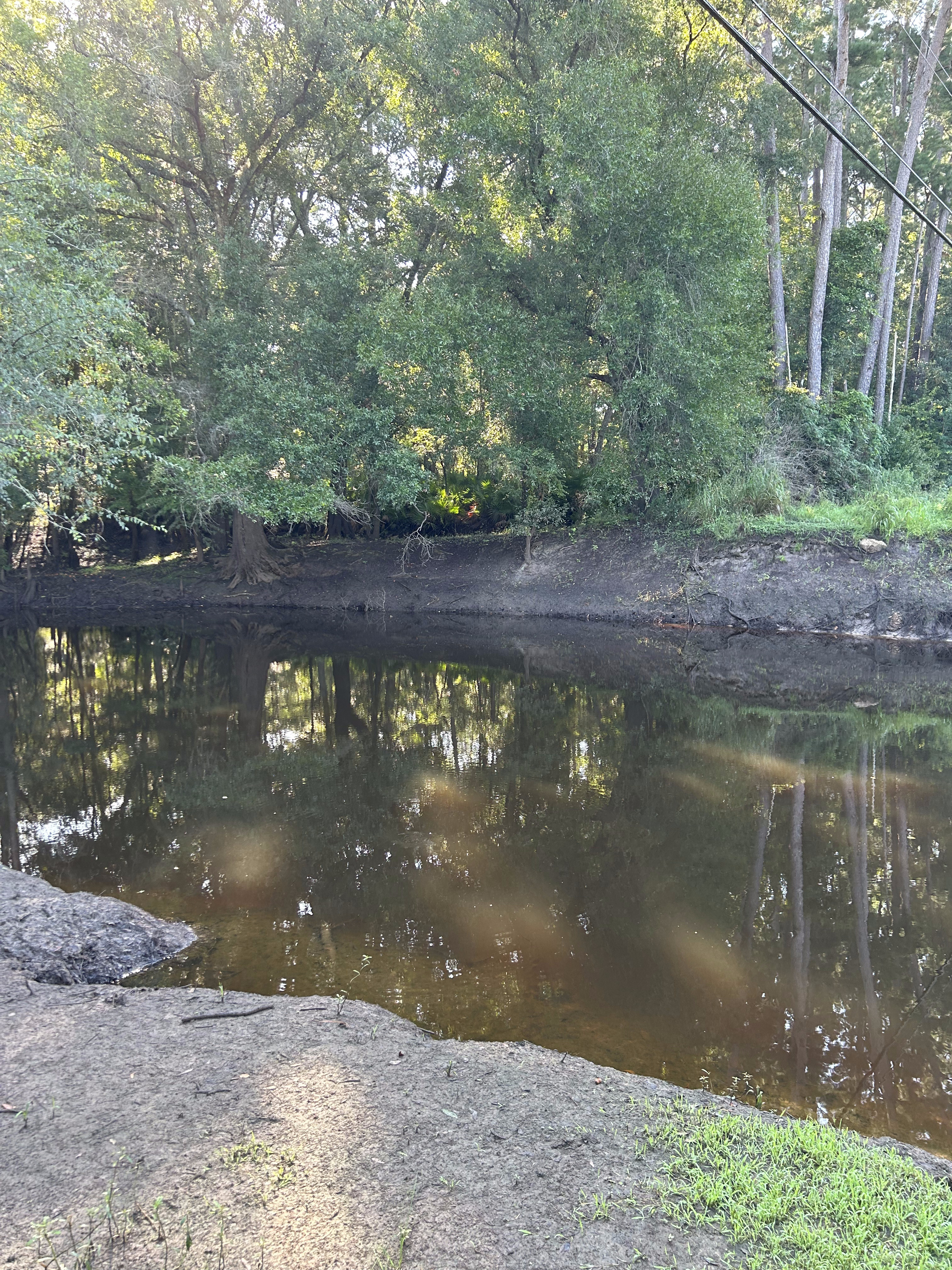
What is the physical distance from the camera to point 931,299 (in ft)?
103

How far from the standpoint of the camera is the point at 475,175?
65.4ft

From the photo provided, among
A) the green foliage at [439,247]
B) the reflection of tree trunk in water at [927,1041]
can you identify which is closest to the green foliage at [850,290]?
the green foliage at [439,247]

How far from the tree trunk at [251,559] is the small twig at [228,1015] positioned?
22358mm

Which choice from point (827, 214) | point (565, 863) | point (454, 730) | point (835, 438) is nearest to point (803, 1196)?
point (565, 863)

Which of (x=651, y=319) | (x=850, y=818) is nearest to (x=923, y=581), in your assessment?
(x=651, y=319)

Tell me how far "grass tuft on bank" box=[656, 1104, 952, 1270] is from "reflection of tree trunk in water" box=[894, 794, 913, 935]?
3.07 meters

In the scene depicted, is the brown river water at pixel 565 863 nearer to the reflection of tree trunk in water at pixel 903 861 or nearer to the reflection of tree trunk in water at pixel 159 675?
the reflection of tree trunk in water at pixel 903 861

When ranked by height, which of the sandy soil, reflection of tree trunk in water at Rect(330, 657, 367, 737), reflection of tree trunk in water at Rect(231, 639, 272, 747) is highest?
the sandy soil

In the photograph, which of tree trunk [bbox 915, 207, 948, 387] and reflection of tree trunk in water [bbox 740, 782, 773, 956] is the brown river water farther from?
tree trunk [bbox 915, 207, 948, 387]

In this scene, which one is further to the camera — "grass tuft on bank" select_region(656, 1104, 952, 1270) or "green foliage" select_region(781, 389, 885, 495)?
"green foliage" select_region(781, 389, 885, 495)

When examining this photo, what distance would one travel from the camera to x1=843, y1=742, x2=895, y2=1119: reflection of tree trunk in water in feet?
14.2

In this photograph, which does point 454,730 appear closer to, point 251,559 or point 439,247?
point 251,559

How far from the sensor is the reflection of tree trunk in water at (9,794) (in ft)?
24.0

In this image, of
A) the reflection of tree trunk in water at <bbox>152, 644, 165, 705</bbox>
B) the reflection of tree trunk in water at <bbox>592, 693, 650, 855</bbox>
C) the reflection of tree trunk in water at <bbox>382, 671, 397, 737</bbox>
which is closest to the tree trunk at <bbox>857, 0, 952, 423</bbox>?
the reflection of tree trunk in water at <bbox>592, 693, 650, 855</bbox>
